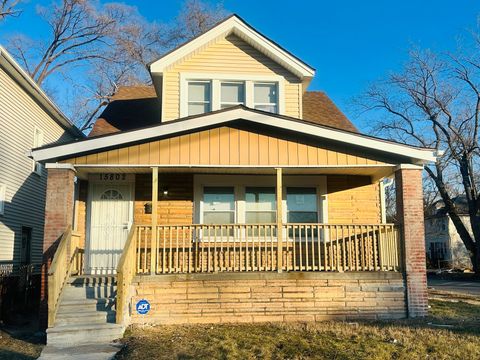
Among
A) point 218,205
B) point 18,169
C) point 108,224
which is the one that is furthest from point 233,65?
point 18,169

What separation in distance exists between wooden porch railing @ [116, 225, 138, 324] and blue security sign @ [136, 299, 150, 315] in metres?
0.31

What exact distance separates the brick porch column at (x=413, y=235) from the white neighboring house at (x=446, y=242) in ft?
111

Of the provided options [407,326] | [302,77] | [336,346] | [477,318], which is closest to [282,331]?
[336,346]

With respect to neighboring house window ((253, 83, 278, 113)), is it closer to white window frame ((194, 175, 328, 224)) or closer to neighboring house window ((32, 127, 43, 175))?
white window frame ((194, 175, 328, 224))

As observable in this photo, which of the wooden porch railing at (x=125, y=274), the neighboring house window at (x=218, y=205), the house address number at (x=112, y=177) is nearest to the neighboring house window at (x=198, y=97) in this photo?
the neighboring house window at (x=218, y=205)

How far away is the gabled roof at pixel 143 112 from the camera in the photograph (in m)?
13.4

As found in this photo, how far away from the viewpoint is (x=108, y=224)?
40.4 ft

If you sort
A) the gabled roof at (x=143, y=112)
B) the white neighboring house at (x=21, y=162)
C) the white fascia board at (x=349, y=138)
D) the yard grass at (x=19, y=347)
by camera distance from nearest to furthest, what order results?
the yard grass at (x=19, y=347) < the white fascia board at (x=349, y=138) < the gabled roof at (x=143, y=112) < the white neighboring house at (x=21, y=162)

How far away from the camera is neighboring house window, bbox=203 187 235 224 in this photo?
1245cm

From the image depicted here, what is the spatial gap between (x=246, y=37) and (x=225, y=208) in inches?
179

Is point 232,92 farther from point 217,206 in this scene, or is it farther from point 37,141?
point 37,141

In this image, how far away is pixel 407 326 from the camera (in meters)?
9.08

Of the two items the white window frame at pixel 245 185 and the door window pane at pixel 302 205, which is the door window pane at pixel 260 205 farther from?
the door window pane at pixel 302 205

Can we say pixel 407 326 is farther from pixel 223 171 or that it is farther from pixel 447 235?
pixel 447 235
